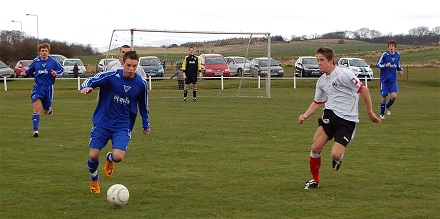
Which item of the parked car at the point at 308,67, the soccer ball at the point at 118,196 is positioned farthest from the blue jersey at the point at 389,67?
the parked car at the point at 308,67

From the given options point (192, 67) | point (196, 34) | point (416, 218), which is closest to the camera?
point (416, 218)

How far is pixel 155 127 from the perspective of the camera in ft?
59.3

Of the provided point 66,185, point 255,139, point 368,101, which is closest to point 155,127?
point 255,139

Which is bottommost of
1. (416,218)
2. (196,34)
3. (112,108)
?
(416,218)

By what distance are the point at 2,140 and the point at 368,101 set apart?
8955 millimetres

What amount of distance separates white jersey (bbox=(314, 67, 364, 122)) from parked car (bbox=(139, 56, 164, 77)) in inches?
885

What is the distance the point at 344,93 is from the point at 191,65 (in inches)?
748

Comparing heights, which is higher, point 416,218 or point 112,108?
point 112,108

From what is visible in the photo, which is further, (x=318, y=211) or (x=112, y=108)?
(x=112, y=108)

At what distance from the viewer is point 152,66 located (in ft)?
107

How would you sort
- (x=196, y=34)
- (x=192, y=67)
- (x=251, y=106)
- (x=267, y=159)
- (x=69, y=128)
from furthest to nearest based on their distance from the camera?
(x=196, y=34)
(x=192, y=67)
(x=251, y=106)
(x=69, y=128)
(x=267, y=159)

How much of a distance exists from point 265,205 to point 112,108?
7.69 feet

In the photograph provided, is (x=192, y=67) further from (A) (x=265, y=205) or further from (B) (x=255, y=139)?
(A) (x=265, y=205)

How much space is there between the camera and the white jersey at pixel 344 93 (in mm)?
9320
